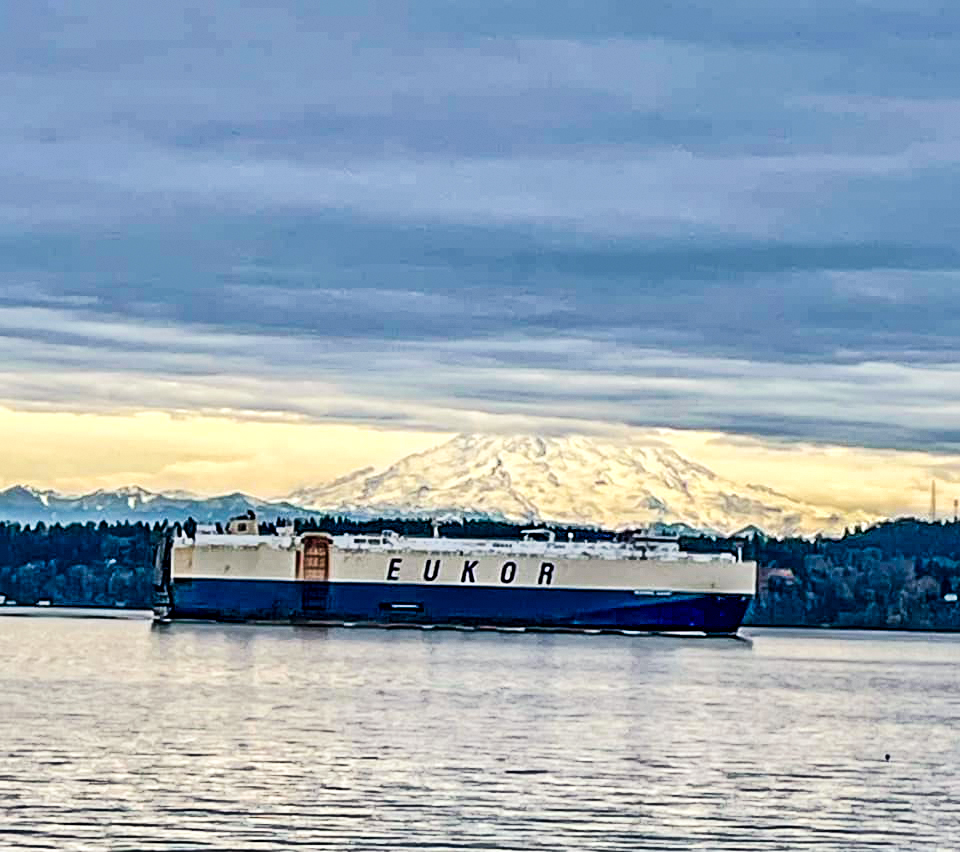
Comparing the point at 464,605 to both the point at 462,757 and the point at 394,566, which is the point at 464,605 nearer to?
the point at 394,566

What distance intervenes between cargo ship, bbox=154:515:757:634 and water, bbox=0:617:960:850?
46400mm

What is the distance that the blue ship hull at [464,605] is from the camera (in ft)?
533

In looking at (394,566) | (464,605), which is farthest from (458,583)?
(394,566)

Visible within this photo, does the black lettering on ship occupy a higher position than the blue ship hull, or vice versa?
the black lettering on ship

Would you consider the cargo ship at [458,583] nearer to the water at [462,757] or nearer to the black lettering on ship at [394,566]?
the black lettering on ship at [394,566]

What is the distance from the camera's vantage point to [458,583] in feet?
533

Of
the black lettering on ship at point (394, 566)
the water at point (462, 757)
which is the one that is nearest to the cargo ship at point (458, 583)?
the black lettering on ship at point (394, 566)

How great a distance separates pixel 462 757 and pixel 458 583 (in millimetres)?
100553

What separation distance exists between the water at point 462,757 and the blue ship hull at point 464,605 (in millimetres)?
46784

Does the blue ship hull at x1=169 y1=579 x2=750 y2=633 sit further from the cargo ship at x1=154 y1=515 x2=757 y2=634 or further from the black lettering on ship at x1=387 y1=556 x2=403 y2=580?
the black lettering on ship at x1=387 y1=556 x2=403 y2=580

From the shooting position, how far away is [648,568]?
162250mm

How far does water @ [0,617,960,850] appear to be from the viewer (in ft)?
158

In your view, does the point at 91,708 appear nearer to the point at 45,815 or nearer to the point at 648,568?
the point at 45,815

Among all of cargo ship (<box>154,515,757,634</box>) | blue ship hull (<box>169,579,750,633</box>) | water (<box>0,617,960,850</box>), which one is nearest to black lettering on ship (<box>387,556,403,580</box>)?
cargo ship (<box>154,515,757,634</box>)
